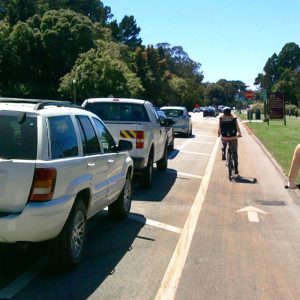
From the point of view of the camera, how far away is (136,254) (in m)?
6.87

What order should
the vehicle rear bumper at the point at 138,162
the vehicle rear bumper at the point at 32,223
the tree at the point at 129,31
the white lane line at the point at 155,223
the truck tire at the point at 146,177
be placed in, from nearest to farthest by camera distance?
the vehicle rear bumper at the point at 32,223
the white lane line at the point at 155,223
the vehicle rear bumper at the point at 138,162
the truck tire at the point at 146,177
the tree at the point at 129,31

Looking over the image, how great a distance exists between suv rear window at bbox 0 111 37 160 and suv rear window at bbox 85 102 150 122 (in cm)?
657

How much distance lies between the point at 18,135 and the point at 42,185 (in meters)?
0.58

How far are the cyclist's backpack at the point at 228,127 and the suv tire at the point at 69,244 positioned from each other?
885 centimetres

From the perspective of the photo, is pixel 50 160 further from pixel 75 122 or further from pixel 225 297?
pixel 225 297

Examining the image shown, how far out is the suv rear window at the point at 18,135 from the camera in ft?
17.9

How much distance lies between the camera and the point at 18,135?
18.2 feet

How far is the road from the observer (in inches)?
219

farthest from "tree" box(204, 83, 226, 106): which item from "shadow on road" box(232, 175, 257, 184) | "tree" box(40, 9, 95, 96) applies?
"shadow on road" box(232, 175, 257, 184)

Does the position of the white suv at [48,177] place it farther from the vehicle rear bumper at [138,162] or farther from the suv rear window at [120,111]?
the suv rear window at [120,111]

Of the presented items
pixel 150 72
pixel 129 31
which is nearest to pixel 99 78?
pixel 150 72

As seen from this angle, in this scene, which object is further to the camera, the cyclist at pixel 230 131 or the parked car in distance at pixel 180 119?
the parked car in distance at pixel 180 119

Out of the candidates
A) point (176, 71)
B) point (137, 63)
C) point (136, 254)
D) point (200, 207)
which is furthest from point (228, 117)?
point (176, 71)

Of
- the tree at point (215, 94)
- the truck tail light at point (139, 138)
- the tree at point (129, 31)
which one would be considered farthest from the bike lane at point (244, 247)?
the tree at point (215, 94)
